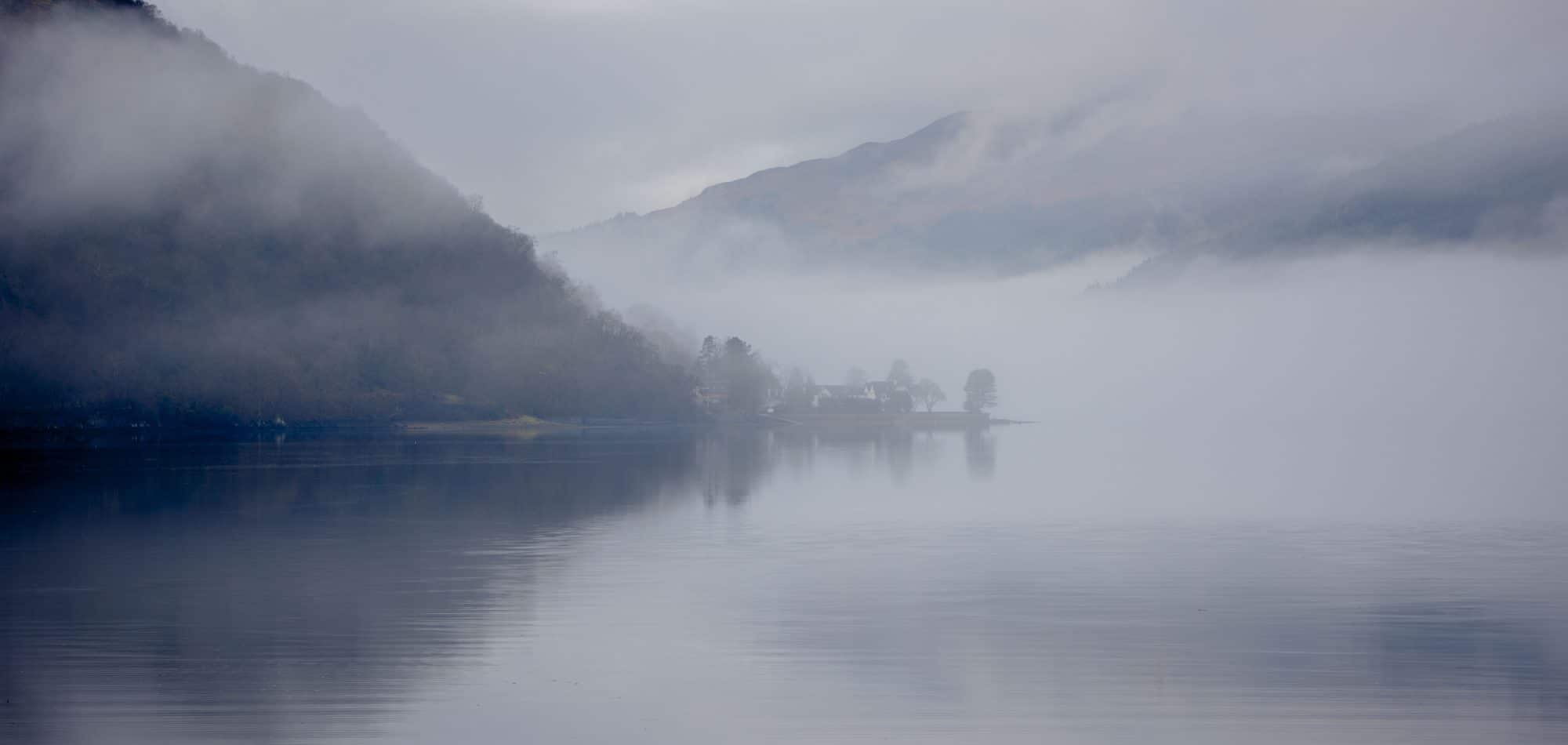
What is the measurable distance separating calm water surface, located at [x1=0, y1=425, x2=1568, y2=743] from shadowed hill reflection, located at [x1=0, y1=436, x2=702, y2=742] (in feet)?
0.37

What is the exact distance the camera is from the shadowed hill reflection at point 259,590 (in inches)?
688

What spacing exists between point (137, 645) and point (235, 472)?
53.8 metres

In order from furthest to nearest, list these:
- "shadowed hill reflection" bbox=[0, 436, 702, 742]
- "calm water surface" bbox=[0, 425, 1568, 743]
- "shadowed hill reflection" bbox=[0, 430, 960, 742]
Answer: "shadowed hill reflection" bbox=[0, 436, 702, 742] < "shadowed hill reflection" bbox=[0, 430, 960, 742] < "calm water surface" bbox=[0, 425, 1568, 743]

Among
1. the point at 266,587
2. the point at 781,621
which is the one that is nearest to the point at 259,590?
the point at 266,587

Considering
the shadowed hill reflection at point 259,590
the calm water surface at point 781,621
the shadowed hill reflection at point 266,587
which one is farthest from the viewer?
the shadowed hill reflection at point 259,590

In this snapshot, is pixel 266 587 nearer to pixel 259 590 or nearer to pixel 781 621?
pixel 259 590

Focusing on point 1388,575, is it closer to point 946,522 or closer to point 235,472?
point 946,522

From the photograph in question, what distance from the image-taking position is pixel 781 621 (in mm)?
23297

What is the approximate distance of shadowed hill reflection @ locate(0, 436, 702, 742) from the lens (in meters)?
17.5

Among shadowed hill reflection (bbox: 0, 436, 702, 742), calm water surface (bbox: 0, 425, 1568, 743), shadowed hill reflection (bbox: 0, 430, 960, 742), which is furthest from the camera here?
shadowed hill reflection (bbox: 0, 436, 702, 742)

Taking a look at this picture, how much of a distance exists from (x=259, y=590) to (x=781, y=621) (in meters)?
10.7

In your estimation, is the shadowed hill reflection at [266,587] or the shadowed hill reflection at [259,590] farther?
the shadowed hill reflection at [259,590]

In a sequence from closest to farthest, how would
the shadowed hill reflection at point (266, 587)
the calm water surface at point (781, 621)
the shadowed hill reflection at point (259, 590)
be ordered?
the calm water surface at point (781, 621), the shadowed hill reflection at point (266, 587), the shadowed hill reflection at point (259, 590)

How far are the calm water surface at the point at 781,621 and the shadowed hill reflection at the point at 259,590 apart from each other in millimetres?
113
